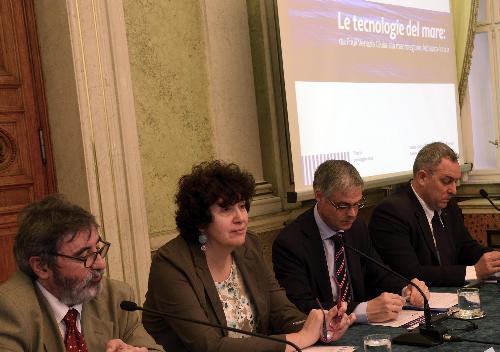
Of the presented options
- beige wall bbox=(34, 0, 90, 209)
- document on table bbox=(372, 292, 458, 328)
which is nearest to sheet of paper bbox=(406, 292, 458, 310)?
document on table bbox=(372, 292, 458, 328)

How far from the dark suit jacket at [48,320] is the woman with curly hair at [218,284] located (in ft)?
0.63

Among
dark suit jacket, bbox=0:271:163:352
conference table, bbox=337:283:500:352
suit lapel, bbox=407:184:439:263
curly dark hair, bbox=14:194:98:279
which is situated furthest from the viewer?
suit lapel, bbox=407:184:439:263

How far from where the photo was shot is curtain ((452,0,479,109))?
217 inches

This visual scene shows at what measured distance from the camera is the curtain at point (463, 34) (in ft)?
18.0

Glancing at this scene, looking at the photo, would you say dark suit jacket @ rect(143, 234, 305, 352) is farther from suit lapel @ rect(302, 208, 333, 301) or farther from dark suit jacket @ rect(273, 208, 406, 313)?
suit lapel @ rect(302, 208, 333, 301)

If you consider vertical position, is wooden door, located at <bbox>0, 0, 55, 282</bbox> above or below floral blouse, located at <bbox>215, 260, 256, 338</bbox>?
above

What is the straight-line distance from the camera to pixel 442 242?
3.54 meters

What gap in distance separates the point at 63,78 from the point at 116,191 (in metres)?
0.57

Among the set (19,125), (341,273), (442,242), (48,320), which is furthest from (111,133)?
(442,242)

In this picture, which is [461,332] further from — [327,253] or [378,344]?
[327,253]

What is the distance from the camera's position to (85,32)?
3.19 meters

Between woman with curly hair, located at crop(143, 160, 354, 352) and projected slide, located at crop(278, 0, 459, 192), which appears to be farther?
projected slide, located at crop(278, 0, 459, 192)

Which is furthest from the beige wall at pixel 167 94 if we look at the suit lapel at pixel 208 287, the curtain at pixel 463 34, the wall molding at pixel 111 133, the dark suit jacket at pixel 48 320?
the curtain at pixel 463 34

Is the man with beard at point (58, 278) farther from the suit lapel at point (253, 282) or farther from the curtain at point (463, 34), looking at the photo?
the curtain at point (463, 34)
